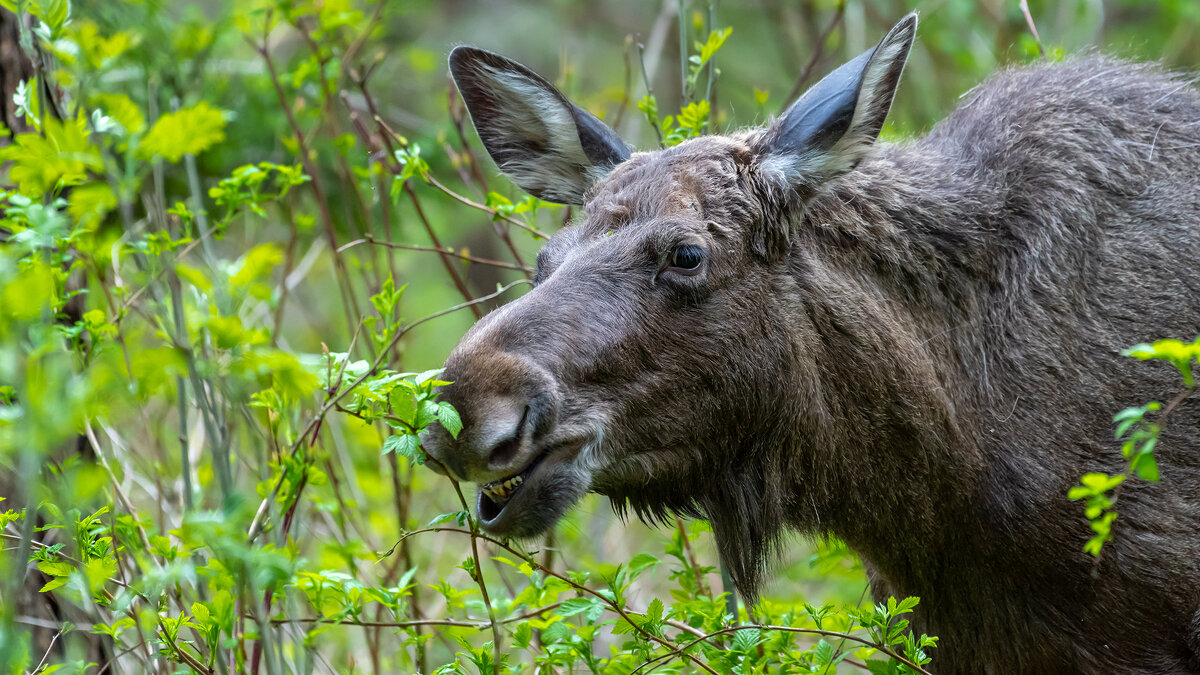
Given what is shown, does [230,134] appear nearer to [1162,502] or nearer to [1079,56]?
[1079,56]

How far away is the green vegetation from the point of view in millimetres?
3119

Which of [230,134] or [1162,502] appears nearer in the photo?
[1162,502]

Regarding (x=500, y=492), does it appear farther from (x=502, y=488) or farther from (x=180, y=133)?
(x=180, y=133)

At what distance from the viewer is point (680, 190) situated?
463cm

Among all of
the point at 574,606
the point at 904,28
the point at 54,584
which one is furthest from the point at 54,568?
the point at 904,28

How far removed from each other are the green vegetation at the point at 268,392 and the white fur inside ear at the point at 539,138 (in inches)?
7.9

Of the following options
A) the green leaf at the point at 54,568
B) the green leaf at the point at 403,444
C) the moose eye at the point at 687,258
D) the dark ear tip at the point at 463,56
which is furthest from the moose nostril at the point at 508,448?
the dark ear tip at the point at 463,56

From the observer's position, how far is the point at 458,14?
56.5ft

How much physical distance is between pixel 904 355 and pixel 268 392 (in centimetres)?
Answer: 269

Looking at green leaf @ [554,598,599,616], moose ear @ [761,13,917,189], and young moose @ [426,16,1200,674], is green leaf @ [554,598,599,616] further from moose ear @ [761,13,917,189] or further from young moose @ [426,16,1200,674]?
moose ear @ [761,13,917,189]

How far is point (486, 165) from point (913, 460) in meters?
5.06

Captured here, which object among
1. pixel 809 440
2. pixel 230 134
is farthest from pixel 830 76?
pixel 230 134

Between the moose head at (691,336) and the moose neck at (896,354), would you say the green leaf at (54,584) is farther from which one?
the moose neck at (896,354)

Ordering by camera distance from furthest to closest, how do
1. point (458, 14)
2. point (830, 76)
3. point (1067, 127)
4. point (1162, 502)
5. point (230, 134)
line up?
point (458, 14) < point (230, 134) < point (1067, 127) < point (830, 76) < point (1162, 502)
